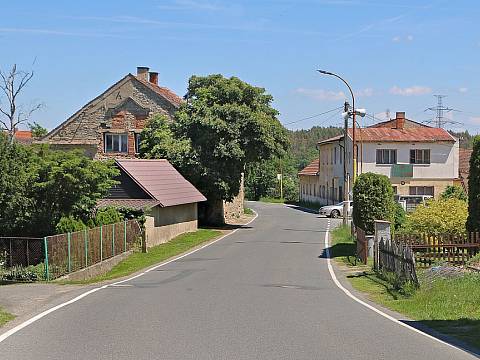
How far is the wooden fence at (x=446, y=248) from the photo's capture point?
899 inches

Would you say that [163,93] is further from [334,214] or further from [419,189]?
[419,189]

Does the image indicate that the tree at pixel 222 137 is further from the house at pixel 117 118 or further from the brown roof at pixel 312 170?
the brown roof at pixel 312 170

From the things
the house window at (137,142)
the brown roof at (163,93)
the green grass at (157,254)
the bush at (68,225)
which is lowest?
the green grass at (157,254)

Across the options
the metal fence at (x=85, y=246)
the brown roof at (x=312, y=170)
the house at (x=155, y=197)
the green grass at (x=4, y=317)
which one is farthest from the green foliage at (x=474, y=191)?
the brown roof at (x=312, y=170)

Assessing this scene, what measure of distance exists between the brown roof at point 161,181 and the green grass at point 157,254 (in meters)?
2.12

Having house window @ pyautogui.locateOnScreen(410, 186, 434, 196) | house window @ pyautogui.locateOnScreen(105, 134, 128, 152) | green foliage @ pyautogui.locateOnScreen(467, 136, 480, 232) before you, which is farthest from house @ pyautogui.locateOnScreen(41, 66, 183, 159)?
green foliage @ pyautogui.locateOnScreen(467, 136, 480, 232)

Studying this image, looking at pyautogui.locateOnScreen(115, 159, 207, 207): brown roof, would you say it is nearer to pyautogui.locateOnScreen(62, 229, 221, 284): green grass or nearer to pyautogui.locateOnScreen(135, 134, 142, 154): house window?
pyautogui.locateOnScreen(62, 229, 221, 284): green grass

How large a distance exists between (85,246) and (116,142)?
30286 mm

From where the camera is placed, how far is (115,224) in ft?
102

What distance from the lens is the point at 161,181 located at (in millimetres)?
41688

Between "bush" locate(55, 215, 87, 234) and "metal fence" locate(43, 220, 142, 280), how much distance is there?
2.80 ft

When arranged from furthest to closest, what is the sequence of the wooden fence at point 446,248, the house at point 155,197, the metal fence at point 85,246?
the house at point 155,197, the metal fence at point 85,246, the wooden fence at point 446,248

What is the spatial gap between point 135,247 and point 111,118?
77.5 ft

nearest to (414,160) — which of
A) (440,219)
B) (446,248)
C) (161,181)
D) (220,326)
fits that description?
(161,181)
